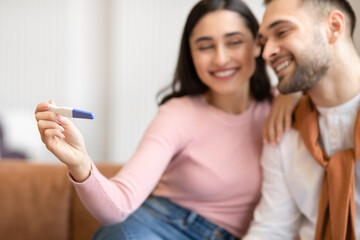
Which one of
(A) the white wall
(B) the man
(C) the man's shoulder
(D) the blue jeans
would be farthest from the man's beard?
(A) the white wall

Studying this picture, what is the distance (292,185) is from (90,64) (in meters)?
3.10

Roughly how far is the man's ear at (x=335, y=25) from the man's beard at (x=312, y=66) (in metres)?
0.04

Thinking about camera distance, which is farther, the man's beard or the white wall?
the white wall

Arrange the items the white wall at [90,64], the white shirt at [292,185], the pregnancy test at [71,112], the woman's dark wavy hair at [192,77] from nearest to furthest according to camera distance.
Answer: the pregnancy test at [71,112] → the white shirt at [292,185] → the woman's dark wavy hair at [192,77] → the white wall at [90,64]

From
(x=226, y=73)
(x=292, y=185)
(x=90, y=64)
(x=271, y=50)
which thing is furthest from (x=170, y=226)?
(x=90, y=64)

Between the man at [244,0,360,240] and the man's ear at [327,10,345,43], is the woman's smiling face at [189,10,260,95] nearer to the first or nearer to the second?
the man at [244,0,360,240]

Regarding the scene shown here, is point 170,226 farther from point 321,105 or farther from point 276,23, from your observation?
point 276,23

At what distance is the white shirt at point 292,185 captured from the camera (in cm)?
126

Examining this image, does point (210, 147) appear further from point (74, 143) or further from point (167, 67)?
point (167, 67)

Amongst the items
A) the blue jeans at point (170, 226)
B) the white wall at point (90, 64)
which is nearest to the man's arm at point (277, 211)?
the blue jeans at point (170, 226)

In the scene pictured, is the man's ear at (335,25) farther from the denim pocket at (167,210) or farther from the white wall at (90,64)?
the white wall at (90,64)

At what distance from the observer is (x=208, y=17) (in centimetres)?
142

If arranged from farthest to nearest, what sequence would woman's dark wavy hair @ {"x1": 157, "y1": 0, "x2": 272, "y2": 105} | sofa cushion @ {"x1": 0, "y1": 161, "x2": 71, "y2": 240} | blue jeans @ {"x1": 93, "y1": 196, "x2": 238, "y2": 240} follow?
1. sofa cushion @ {"x1": 0, "y1": 161, "x2": 71, "y2": 240}
2. woman's dark wavy hair @ {"x1": 157, "y1": 0, "x2": 272, "y2": 105}
3. blue jeans @ {"x1": 93, "y1": 196, "x2": 238, "y2": 240}

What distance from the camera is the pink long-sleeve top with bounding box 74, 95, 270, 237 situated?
1386mm
